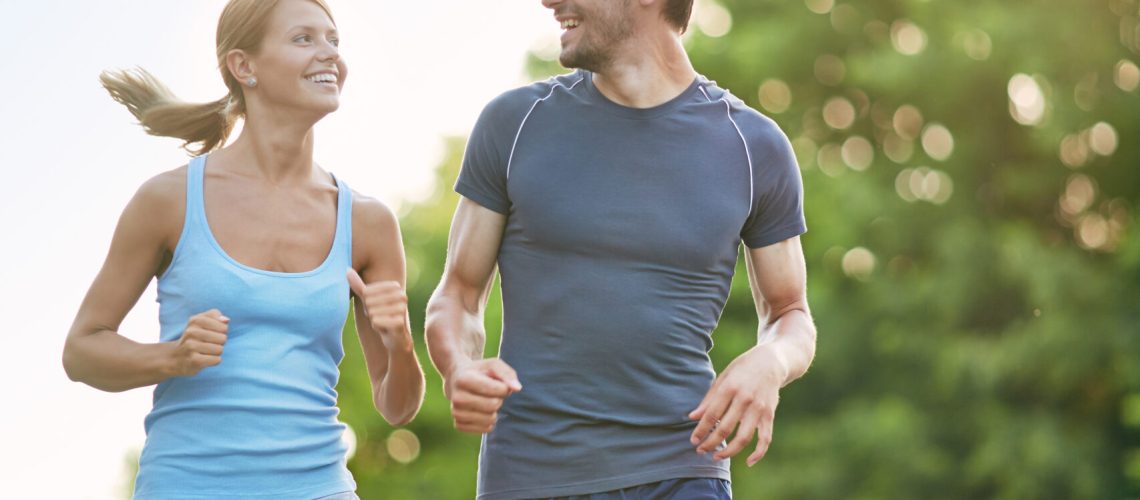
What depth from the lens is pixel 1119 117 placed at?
1672cm

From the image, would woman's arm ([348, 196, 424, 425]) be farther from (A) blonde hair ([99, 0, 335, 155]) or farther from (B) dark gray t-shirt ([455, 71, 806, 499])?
(A) blonde hair ([99, 0, 335, 155])

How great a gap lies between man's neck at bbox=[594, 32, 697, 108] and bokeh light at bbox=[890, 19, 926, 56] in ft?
45.5

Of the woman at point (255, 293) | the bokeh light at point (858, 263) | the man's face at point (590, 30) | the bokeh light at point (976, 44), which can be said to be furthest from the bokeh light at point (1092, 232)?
the woman at point (255, 293)

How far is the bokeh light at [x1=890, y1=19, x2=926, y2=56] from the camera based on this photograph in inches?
690

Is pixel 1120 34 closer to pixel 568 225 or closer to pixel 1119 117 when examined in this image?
pixel 1119 117

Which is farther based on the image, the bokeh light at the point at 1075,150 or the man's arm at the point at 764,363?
the bokeh light at the point at 1075,150

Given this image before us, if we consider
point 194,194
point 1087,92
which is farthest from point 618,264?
point 1087,92

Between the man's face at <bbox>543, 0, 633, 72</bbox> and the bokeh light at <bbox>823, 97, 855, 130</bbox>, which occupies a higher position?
the man's face at <bbox>543, 0, 633, 72</bbox>

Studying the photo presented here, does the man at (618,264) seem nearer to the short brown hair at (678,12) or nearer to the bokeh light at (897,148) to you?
the short brown hair at (678,12)

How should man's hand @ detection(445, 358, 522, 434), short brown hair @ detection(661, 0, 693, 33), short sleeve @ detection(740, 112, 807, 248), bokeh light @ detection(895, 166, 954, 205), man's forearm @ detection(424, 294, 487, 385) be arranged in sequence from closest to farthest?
man's hand @ detection(445, 358, 522, 434)
man's forearm @ detection(424, 294, 487, 385)
short sleeve @ detection(740, 112, 807, 248)
short brown hair @ detection(661, 0, 693, 33)
bokeh light @ detection(895, 166, 954, 205)

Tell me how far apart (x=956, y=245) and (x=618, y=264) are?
13.5 metres

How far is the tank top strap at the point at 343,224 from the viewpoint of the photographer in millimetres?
3590

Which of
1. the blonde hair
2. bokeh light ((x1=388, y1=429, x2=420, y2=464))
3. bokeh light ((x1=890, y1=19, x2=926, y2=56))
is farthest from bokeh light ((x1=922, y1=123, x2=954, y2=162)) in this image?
the blonde hair

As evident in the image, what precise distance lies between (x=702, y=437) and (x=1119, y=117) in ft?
47.5
